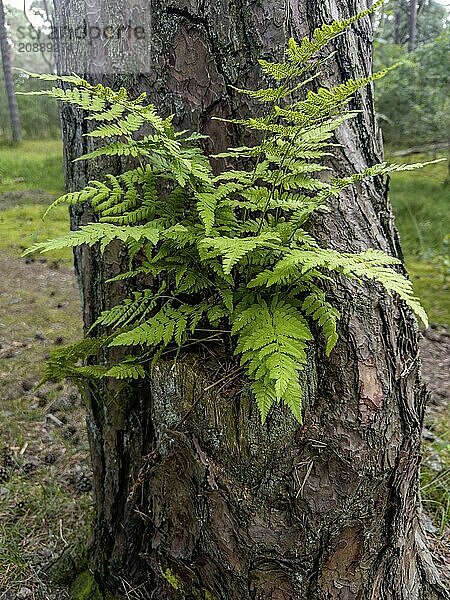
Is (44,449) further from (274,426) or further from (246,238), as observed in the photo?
(246,238)

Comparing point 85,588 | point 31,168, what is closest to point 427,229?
point 85,588

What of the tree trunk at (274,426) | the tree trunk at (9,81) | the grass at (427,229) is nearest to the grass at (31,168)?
the tree trunk at (9,81)

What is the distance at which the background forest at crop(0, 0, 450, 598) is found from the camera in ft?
8.98

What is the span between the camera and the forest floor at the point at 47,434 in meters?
2.57

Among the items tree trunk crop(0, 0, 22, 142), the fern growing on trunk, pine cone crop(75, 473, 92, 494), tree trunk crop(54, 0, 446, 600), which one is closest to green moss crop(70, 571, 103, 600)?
tree trunk crop(54, 0, 446, 600)

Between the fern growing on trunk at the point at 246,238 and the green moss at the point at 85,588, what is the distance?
1160mm

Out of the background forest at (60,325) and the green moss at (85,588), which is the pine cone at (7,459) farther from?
the green moss at (85,588)

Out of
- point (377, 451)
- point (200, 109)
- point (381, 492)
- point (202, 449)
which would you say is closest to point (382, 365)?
point (377, 451)

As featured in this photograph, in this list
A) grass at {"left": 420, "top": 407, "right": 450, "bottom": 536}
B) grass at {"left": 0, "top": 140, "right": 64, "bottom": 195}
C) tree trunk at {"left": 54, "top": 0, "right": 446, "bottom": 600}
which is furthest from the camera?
grass at {"left": 0, "top": 140, "right": 64, "bottom": 195}

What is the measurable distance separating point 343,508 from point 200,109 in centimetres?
127

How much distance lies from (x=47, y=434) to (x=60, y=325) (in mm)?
1507

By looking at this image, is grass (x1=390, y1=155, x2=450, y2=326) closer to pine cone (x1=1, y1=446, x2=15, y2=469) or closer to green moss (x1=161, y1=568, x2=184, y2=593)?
pine cone (x1=1, y1=446, x2=15, y2=469)

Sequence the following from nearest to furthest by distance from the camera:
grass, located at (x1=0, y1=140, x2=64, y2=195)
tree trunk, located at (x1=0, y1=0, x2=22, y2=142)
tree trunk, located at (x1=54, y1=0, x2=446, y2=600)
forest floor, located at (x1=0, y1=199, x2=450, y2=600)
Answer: tree trunk, located at (x1=54, y1=0, x2=446, y2=600) → forest floor, located at (x1=0, y1=199, x2=450, y2=600) → grass, located at (x1=0, y1=140, x2=64, y2=195) → tree trunk, located at (x1=0, y1=0, x2=22, y2=142)

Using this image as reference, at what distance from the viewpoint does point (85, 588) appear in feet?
7.57
